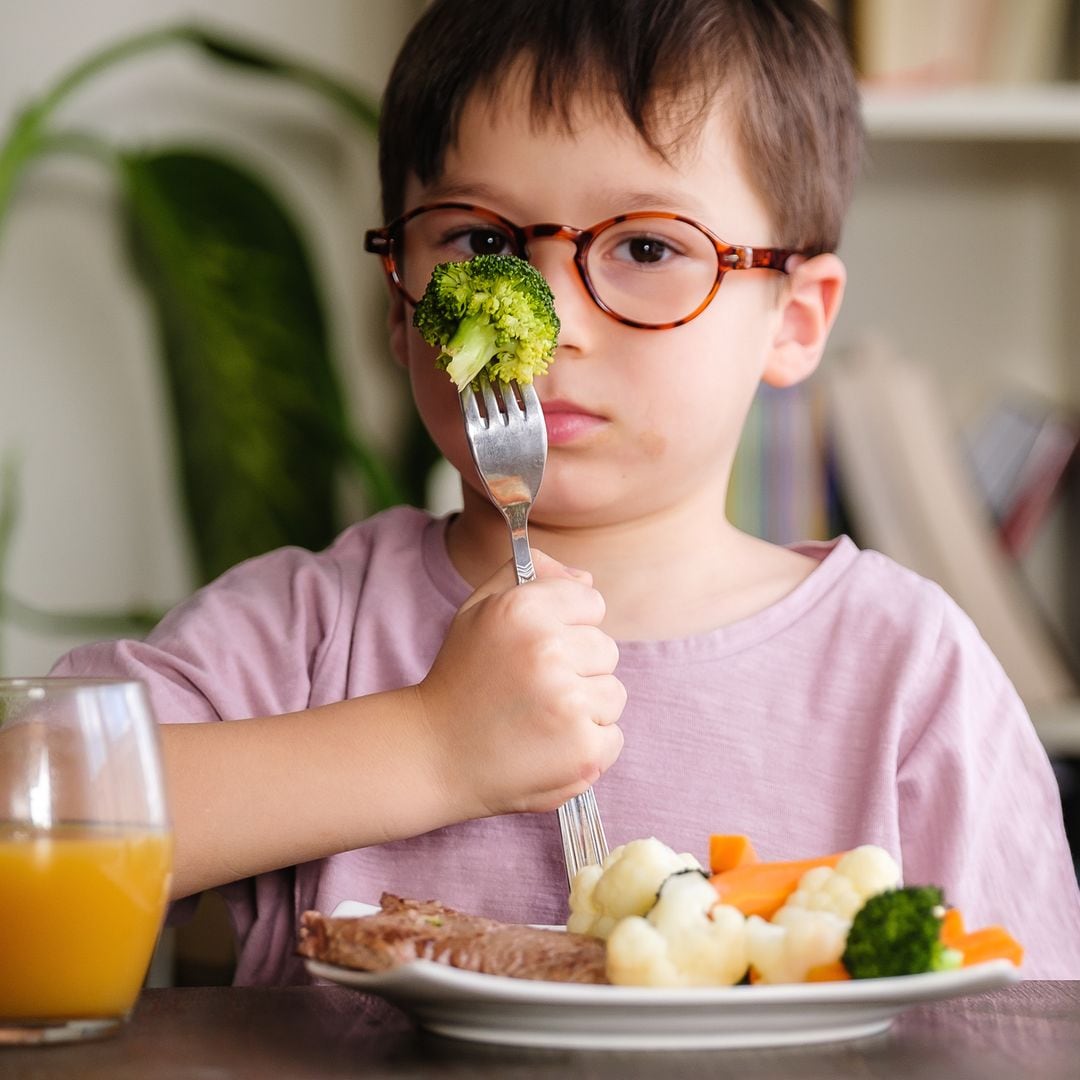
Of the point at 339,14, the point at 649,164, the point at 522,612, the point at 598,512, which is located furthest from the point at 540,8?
the point at 339,14

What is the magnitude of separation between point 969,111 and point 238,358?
1066 mm

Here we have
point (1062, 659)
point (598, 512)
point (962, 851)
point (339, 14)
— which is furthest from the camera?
point (339, 14)

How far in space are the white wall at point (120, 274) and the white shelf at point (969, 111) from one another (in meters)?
0.75

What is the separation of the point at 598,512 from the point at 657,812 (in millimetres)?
231

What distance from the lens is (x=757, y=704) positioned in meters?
1.19

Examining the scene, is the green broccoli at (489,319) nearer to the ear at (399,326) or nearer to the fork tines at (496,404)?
the fork tines at (496,404)

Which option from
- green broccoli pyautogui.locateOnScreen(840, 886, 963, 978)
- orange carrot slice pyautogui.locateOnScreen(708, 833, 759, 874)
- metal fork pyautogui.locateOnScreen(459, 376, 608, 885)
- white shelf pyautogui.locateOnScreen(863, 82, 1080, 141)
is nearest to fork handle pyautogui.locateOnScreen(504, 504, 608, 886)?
metal fork pyautogui.locateOnScreen(459, 376, 608, 885)

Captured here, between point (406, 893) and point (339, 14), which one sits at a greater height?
point (339, 14)

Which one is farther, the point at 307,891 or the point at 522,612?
the point at 307,891

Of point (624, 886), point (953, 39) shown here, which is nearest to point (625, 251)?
point (624, 886)

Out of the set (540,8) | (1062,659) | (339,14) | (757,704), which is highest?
(339,14)

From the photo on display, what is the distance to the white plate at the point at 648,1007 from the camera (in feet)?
1.94

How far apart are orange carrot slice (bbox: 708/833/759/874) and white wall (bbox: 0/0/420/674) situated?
180cm

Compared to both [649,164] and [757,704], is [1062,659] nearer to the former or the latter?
[757,704]
